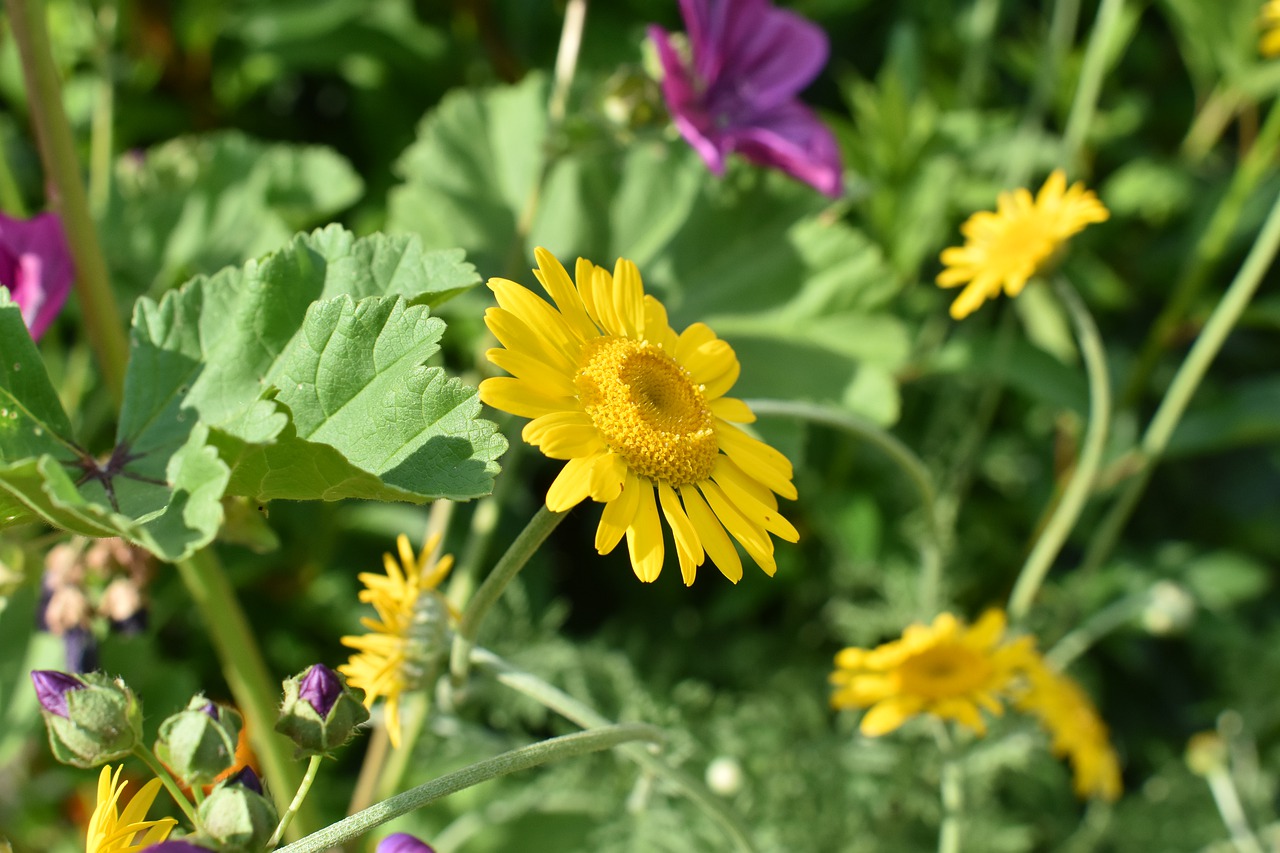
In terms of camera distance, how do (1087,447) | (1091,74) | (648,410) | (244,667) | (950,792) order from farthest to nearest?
(1091,74) < (1087,447) < (950,792) < (244,667) < (648,410)

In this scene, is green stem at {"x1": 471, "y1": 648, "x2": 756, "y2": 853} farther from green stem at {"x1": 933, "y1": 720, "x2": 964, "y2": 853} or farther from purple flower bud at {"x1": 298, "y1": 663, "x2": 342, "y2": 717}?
green stem at {"x1": 933, "y1": 720, "x2": 964, "y2": 853}

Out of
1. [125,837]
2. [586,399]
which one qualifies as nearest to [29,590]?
[125,837]

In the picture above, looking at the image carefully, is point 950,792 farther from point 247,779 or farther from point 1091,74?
point 1091,74

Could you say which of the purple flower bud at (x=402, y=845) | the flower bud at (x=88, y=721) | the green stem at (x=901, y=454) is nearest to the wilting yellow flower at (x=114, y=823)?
the flower bud at (x=88, y=721)

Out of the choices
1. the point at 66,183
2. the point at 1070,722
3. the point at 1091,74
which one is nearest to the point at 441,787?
the point at 66,183

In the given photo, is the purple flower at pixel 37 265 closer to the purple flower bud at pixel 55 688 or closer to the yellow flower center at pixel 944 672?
the purple flower bud at pixel 55 688
